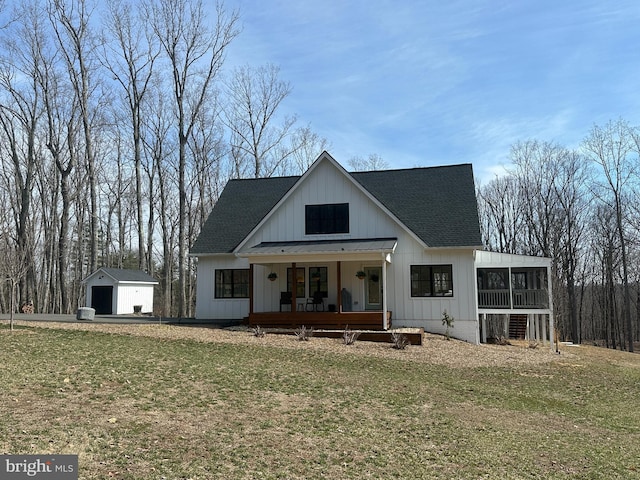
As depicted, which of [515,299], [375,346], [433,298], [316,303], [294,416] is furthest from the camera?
[515,299]

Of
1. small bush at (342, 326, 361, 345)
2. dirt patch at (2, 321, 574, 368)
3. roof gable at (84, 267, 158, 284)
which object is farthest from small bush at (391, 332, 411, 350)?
roof gable at (84, 267, 158, 284)

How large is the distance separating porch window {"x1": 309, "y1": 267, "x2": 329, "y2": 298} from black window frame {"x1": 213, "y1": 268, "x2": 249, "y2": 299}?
2858mm

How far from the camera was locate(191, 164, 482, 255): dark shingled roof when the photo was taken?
797 inches

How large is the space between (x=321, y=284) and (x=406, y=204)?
5241 millimetres

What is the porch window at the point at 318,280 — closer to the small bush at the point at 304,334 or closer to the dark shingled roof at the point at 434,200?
the small bush at the point at 304,334

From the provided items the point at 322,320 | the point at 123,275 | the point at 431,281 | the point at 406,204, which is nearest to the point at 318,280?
→ the point at 322,320

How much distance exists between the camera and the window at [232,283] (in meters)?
21.9

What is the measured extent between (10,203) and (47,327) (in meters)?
26.1

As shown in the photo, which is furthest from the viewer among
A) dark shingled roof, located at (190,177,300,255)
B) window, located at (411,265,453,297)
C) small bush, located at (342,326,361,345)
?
dark shingled roof, located at (190,177,300,255)

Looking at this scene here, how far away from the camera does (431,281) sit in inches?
786

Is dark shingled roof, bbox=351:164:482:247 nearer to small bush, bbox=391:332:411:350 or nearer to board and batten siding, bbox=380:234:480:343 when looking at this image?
board and batten siding, bbox=380:234:480:343

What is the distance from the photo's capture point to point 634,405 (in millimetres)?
11180

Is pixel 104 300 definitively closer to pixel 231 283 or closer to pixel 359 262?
pixel 231 283

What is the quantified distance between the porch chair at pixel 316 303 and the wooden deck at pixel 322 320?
167 centimetres
